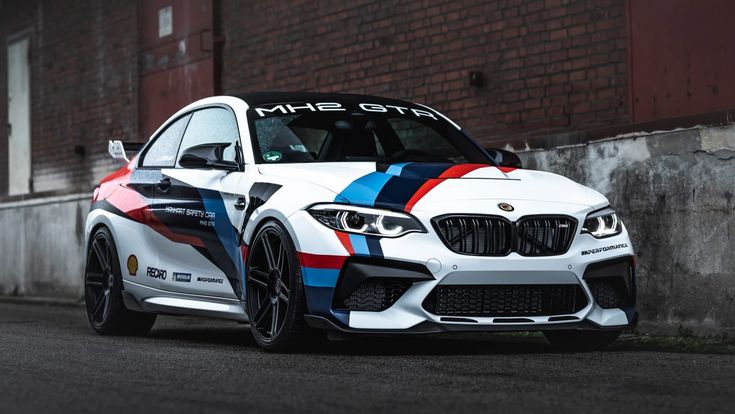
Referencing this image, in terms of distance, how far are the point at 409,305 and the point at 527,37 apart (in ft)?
16.3

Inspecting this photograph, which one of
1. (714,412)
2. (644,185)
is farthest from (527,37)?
(714,412)

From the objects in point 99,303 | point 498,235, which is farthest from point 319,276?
point 99,303

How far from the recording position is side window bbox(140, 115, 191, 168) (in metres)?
9.43

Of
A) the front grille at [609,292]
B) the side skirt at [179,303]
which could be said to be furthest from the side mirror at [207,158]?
the front grille at [609,292]

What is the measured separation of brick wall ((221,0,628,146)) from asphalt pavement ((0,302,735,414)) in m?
2.86

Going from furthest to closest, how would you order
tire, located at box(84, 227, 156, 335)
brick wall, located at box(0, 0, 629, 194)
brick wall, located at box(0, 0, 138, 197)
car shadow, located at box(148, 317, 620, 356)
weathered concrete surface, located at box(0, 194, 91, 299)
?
brick wall, located at box(0, 0, 138, 197) < weathered concrete surface, located at box(0, 194, 91, 299) < brick wall, located at box(0, 0, 629, 194) < tire, located at box(84, 227, 156, 335) < car shadow, located at box(148, 317, 620, 356)

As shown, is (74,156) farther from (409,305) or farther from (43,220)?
(409,305)

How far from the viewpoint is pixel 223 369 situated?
674 centimetres

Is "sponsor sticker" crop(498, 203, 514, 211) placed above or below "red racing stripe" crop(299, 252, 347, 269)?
above

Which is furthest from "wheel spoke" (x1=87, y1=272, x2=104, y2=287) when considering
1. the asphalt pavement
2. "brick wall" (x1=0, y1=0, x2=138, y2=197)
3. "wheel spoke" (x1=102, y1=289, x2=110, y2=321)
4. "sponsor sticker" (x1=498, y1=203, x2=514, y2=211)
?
"brick wall" (x1=0, y1=0, x2=138, y2=197)

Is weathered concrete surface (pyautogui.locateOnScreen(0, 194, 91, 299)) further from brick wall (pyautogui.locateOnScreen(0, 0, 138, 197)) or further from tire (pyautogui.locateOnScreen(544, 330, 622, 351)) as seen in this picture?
tire (pyautogui.locateOnScreen(544, 330, 622, 351))

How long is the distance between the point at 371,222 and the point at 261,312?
3.20 ft

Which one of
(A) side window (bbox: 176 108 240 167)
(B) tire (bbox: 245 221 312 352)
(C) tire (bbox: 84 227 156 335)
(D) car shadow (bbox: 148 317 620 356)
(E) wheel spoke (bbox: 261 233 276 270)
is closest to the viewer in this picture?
(B) tire (bbox: 245 221 312 352)

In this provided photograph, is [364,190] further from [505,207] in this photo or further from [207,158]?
[207,158]
